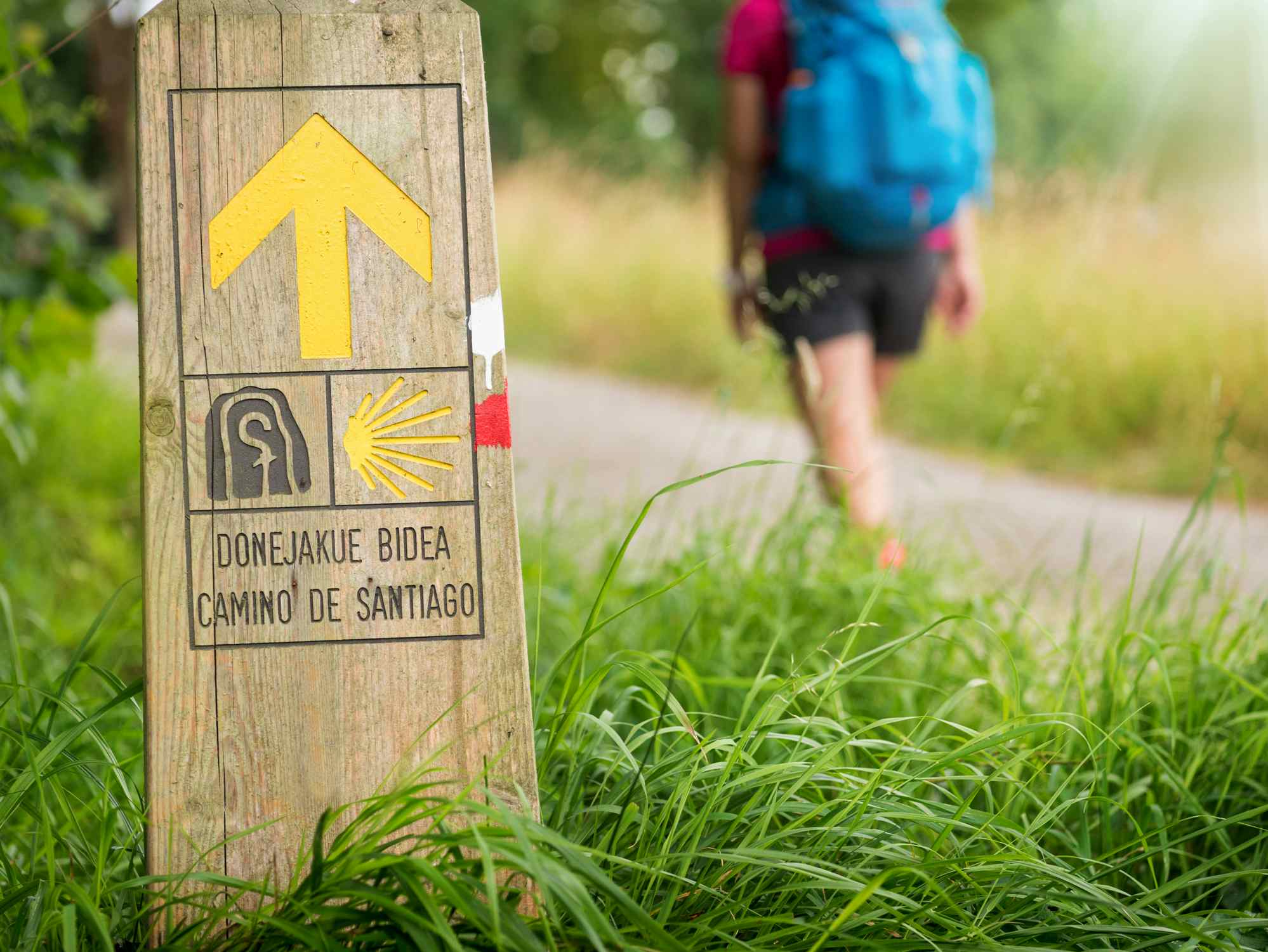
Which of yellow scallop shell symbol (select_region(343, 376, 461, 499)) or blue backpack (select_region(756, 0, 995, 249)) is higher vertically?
blue backpack (select_region(756, 0, 995, 249))

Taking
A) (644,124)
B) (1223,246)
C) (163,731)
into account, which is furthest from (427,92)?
(644,124)

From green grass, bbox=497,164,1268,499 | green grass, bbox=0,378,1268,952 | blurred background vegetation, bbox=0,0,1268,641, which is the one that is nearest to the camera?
green grass, bbox=0,378,1268,952

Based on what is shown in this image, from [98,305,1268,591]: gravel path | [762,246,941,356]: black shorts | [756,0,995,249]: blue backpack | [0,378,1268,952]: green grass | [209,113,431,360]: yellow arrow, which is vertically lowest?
[0,378,1268,952]: green grass

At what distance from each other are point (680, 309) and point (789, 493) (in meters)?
4.16

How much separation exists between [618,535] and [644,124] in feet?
69.1

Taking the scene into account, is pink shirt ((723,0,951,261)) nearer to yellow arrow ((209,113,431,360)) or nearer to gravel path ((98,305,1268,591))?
gravel path ((98,305,1268,591))

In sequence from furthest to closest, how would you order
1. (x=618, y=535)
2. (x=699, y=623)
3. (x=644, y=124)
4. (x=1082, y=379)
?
(x=644, y=124)
(x=1082, y=379)
(x=618, y=535)
(x=699, y=623)

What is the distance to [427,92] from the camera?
1366 millimetres

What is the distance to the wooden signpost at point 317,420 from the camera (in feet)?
4.28

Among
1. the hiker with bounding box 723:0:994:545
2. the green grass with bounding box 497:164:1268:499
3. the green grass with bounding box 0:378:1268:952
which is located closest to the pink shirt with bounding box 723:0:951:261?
the hiker with bounding box 723:0:994:545

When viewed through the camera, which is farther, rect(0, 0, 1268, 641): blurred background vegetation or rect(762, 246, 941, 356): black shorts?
rect(762, 246, 941, 356): black shorts

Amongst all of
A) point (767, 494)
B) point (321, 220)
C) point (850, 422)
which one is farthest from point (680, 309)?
point (321, 220)

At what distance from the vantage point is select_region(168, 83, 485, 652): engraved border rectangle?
51.7 inches

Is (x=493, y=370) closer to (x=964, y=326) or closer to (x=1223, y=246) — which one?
(x=964, y=326)
